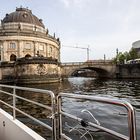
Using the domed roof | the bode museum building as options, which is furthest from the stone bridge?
the domed roof

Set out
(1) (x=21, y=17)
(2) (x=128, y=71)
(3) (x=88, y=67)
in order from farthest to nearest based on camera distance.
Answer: (1) (x=21, y=17) < (3) (x=88, y=67) < (2) (x=128, y=71)

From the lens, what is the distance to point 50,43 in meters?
64.2

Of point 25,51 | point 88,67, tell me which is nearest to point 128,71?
point 88,67

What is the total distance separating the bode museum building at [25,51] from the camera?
39.5 metres

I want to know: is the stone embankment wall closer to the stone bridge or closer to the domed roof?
the stone bridge

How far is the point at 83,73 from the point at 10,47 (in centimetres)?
4843

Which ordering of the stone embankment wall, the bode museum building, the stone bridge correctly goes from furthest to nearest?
the stone bridge < the stone embankment wall < the bode museum building

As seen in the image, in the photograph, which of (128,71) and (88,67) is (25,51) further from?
(128,71)

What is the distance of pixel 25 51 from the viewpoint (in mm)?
58094

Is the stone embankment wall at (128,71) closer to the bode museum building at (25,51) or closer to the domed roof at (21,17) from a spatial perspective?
the bode museum building at (25,51)

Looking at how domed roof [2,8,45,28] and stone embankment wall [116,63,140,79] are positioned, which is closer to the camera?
stone embankment wall [116,63,140,79]

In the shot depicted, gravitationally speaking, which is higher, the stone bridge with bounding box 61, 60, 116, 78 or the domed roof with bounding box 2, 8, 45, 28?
the domed roof with bounding box 2, 8, 45, 28

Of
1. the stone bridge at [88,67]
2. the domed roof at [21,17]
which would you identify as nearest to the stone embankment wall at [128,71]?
the stone bridge at [88,67]

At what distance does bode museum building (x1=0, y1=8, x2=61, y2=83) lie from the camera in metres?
39.5
